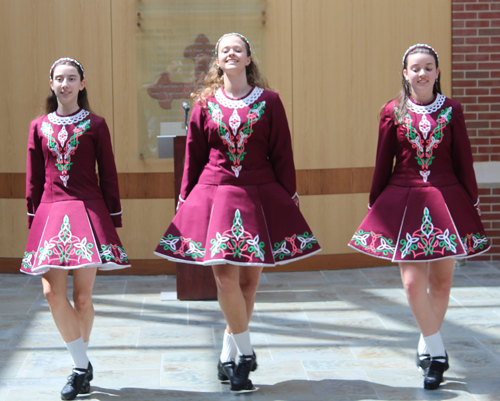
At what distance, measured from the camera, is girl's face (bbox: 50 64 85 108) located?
3314mm

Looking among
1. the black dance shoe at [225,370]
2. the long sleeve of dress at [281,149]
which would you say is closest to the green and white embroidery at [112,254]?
the black dance shoe at [225,370]

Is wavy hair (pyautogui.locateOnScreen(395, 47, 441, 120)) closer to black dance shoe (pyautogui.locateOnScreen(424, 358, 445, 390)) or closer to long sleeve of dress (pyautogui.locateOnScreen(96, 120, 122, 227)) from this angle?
black dance shoe (pyautogui.locateOnScreen(424, 358, 445, 390))

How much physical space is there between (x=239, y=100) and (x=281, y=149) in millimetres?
304

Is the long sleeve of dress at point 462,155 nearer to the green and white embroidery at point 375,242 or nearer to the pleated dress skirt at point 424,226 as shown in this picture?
the pleated dress skirt at point 424,226

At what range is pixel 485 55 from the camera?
21.5 feet

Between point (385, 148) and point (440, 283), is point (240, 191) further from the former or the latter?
point (440, 283)

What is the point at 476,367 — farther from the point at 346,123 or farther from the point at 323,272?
the point at 346,123

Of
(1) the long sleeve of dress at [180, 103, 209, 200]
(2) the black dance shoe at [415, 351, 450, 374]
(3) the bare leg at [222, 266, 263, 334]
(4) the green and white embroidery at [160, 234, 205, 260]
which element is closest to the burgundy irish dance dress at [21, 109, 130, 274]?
(4) the green and white embroidery at [160, 234, 205, 260]

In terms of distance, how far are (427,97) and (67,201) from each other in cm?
177

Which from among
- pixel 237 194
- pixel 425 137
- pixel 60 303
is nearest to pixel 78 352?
pixel 60 303

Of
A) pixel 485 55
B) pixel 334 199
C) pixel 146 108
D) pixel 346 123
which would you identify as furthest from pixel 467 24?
pixel 146 108

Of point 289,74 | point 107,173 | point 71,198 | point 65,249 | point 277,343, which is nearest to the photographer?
point 65,249

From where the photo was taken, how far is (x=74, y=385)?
129 inches

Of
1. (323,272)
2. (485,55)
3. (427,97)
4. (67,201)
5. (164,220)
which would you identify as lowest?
(323,272)
